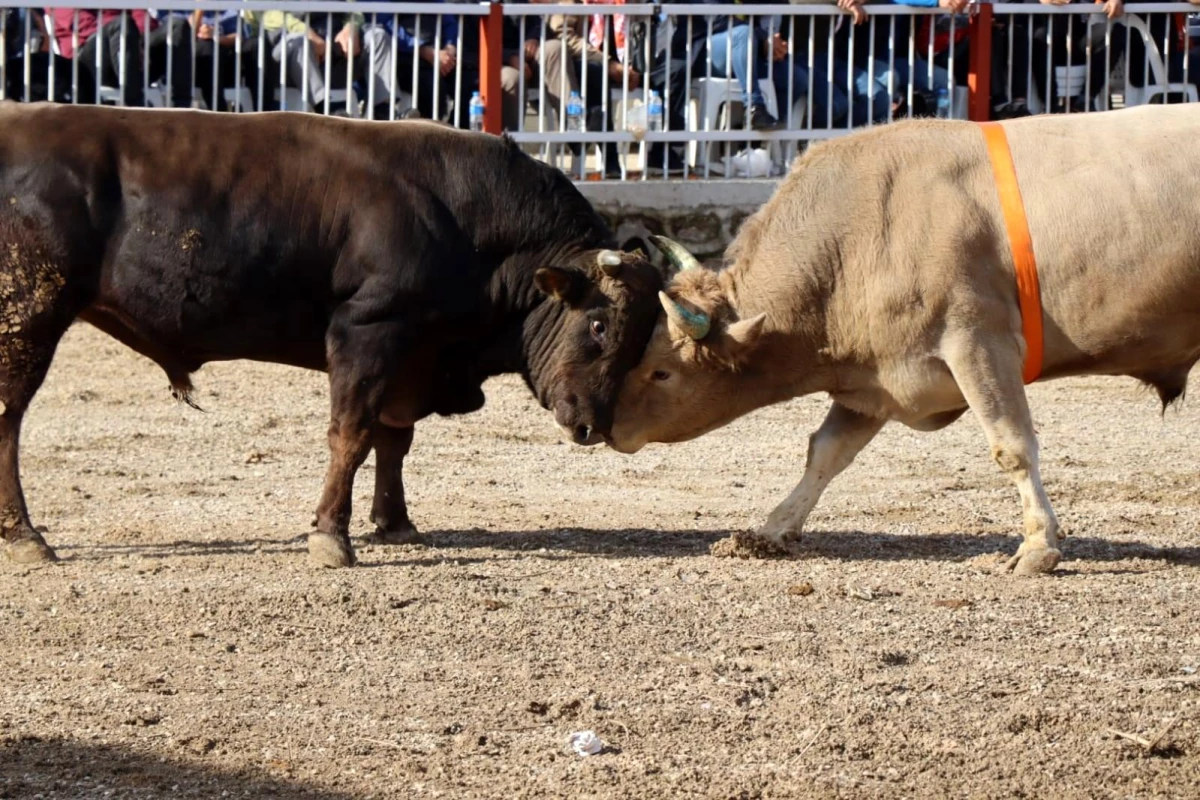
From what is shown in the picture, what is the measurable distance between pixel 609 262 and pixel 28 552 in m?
2.60

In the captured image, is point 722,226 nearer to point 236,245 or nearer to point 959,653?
point 236,245

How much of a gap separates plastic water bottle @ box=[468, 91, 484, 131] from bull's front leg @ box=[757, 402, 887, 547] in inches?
237

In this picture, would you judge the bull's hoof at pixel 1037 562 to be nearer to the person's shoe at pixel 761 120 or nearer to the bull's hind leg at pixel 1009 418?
the bull's hind leg at pixel 1009 418

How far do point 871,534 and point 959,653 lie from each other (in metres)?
2.17

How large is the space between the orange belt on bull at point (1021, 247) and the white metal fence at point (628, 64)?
6.37 metres

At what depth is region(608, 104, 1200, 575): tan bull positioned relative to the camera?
23.9 feet

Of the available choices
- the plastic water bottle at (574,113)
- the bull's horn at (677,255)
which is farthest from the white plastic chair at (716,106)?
the bull's horn at (677,255)

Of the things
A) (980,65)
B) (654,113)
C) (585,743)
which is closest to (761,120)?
(654,113)

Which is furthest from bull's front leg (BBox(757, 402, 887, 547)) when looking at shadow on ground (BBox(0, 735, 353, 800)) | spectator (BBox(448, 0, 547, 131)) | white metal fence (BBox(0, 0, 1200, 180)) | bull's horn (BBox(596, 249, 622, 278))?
spectator (BBox(448, 0, 547, 131))

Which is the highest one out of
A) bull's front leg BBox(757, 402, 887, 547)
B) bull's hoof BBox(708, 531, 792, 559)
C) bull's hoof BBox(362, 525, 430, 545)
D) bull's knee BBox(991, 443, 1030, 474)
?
bull's knee BBox(991, 443, 1030, 474)

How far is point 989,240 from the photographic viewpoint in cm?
732

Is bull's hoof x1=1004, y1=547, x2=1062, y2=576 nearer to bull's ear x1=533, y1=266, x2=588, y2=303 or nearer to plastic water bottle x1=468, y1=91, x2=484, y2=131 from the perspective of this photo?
bull's ear x1=533, y1=266, x2=588, y2=303

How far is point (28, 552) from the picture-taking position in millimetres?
7496

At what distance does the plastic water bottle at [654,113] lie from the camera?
540 inches
